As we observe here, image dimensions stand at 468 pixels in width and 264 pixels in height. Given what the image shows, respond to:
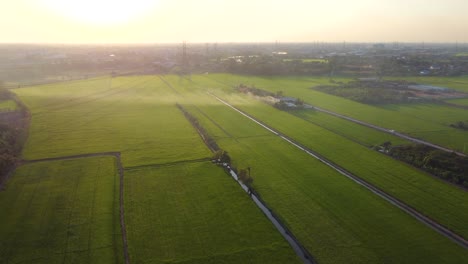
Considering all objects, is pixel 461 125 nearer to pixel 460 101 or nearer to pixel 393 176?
pixel 460 101

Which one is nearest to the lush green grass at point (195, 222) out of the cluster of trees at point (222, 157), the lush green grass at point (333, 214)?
the lush green grass at point (333, 214)

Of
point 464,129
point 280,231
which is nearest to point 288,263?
point 280,231

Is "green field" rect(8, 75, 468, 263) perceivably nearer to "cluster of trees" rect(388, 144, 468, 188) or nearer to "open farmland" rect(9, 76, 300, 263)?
"open farmland" rect(9, 76, 300, 263)

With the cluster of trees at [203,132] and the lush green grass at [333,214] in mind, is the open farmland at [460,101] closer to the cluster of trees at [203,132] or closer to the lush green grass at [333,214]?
the lush green grass at [333,214]

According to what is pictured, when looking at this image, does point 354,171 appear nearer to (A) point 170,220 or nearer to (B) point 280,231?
(B) point 280,231

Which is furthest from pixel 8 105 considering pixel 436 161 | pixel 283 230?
pixel 436 161

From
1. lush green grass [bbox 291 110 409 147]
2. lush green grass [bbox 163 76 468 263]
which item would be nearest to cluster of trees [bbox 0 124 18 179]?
lush green grass [bbox 163 76 468 263]

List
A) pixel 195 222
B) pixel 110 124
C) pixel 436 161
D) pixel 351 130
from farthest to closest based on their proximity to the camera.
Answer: pixel 110 124
pixel 351 130
pixel 436 161
pixel 195 222
